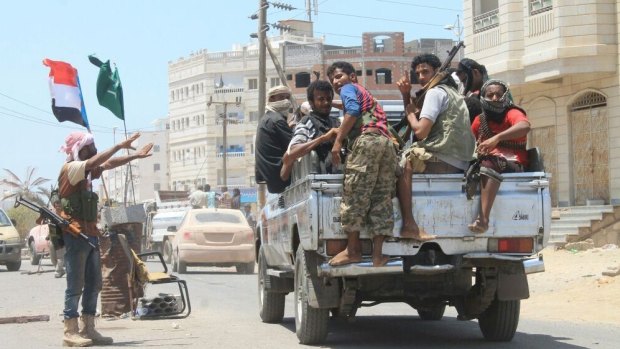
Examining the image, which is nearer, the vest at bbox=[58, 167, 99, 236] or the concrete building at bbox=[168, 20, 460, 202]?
the vest at bbox=[58, 167, 99, 236]

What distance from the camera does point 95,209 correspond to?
10.4 meters

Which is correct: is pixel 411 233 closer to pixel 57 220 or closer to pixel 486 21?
pixel 57 220

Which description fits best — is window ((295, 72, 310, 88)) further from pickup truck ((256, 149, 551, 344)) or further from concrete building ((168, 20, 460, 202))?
concrete building ((168, 20, 460, 202))

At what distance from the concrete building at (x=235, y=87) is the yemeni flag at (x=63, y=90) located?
67.1 meters

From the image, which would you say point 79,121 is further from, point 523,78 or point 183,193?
point 183,193

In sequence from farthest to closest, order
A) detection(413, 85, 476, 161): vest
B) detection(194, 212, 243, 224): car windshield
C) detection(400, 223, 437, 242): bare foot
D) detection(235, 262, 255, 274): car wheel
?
detection(235, 262, 255, 274): car wheel < detection(194, 212, 243, 224): car windshield < detection(413, 85, 476, 161): vest < detection(400, 223, 437, 242): bare foot

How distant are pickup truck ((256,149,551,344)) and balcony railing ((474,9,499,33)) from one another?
67.6ft

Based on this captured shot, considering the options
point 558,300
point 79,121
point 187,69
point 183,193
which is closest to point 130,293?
point 558,300

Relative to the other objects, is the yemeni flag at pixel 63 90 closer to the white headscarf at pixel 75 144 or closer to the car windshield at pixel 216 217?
the car windshield at pixel 216 217

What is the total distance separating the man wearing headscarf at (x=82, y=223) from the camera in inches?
398

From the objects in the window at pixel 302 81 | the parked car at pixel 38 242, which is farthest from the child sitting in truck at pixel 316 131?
the parked car at pixel 38 242

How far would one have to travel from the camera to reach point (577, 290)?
1680 cm

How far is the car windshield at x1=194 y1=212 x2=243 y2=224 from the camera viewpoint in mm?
25094

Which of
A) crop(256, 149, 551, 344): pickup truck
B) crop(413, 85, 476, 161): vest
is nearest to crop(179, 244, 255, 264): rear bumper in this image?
crop(256, 149, 551, 344): pickup truck
